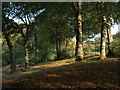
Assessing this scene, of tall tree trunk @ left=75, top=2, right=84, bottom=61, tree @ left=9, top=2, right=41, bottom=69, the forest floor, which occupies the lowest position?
the forest floor

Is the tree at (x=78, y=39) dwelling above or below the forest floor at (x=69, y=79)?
above

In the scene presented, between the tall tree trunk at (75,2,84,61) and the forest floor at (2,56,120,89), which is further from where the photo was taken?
the tall tree trunk at (75,2,84,61)

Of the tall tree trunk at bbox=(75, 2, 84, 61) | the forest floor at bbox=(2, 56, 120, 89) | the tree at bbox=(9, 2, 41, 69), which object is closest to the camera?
the forest floor at bbox=(2, 56, 120, 89)

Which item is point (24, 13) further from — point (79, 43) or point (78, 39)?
point (79, 43)

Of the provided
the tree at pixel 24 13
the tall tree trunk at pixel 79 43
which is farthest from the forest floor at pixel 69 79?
the tall tree trunk at pixel 79 43

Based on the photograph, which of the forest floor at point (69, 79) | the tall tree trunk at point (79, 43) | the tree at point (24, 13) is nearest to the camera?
the forest floor at point (69, 79)

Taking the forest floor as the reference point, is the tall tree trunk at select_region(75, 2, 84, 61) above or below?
above

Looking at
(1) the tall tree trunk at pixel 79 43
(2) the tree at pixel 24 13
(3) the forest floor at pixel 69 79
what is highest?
(2) the tree at pixel 24 13

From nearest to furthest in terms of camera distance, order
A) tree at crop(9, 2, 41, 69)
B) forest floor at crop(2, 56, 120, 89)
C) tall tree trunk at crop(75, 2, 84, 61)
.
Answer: forest floor at crop(2, 56, 120, 89), tree at crop(9, 2, 41, 69), tall tree trunk at crop(75, 2, 84, 61)

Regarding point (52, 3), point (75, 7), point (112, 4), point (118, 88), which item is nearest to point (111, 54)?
point (112, 4)

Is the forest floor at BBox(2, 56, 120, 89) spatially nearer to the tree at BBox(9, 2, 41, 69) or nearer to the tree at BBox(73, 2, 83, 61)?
the tree at BBox(9, 2, 41, 69)

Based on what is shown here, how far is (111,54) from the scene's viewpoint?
16.5 metres

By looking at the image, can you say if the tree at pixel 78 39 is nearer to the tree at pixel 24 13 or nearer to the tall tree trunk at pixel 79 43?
the tall tree trunk at pixel 79 43

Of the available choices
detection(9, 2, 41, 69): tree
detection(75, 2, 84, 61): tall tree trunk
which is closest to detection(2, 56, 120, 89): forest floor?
detection(9, 2, 41, 69): tree
